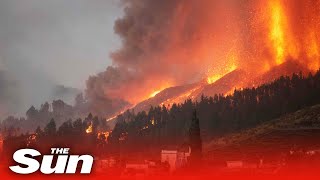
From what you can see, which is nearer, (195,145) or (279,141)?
(195,145)

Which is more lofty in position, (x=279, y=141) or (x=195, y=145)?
(x=279, y=141)

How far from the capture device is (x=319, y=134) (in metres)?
118

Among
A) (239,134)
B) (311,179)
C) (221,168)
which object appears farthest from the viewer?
(239,134)

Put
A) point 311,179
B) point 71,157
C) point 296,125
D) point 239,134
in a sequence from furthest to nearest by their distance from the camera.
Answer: point 239,134 < point 296,125 < point 311,179 < point 71,157

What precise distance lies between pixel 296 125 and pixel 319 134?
4371 centimetres

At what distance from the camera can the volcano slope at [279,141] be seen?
115250mm

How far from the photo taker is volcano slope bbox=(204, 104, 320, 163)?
378 ft

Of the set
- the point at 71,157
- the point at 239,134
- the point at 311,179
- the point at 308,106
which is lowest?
the point at 311,179

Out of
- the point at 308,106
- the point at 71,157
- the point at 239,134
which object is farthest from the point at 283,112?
the point at 71,157

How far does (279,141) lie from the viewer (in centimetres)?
12394

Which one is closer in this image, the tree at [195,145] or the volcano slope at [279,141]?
the tree at [195,145]

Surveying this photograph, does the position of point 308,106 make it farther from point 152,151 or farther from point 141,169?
point 141,169

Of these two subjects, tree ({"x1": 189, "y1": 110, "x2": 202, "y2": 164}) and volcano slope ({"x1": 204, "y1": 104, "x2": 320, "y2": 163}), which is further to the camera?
volcano slope ({"x1": 204, "y1": 104, "x2": 320, "y2": 163})

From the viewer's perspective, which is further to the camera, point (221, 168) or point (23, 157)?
point (221, 168)
